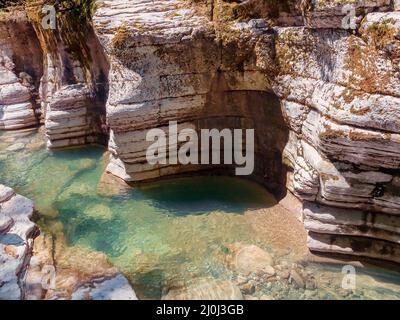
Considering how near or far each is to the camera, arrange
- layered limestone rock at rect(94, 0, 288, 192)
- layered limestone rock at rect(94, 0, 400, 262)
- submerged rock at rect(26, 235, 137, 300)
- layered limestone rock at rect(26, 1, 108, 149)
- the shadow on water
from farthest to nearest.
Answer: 1. layered limestone rock at rect(26, 1, 108, 149)
2. the shadow on water
3. layered limestone rock at rect(94, 0, 288, 192)
4. submerged rock at rect(26, 235, 137, 300)
5. layered limestone rock at rect(94, 0, 400, 262)

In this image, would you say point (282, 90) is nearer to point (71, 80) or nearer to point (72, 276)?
point (72, 276)

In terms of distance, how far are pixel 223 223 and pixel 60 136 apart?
19.9 ft

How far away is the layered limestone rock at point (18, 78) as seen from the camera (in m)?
12.0

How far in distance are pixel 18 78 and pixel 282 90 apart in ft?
32.3

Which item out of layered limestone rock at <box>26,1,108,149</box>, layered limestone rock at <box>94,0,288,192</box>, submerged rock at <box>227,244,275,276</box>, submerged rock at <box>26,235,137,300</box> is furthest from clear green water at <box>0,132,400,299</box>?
layered limestone rock at <box>26,1,108,149</box>

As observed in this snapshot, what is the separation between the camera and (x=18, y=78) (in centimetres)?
1246

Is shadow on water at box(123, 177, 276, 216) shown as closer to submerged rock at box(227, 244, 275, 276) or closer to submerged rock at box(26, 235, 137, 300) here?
submerged rock at box(227, 244, 275, 276)

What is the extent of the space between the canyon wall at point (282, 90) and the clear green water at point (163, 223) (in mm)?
475

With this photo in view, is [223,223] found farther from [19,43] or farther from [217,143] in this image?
[19,43]

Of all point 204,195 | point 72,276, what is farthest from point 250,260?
point 72,276

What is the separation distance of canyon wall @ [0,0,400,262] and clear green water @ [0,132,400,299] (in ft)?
1.56

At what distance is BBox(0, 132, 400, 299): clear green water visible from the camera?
5746 millimetres

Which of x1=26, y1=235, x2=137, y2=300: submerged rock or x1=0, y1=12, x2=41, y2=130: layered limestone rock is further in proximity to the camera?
x1=0, y1=12, x2=41, y2=130: layered limestone rock

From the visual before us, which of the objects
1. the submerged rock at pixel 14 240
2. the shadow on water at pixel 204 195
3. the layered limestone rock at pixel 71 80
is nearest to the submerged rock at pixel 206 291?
the shadow on water at pixel 204 195
